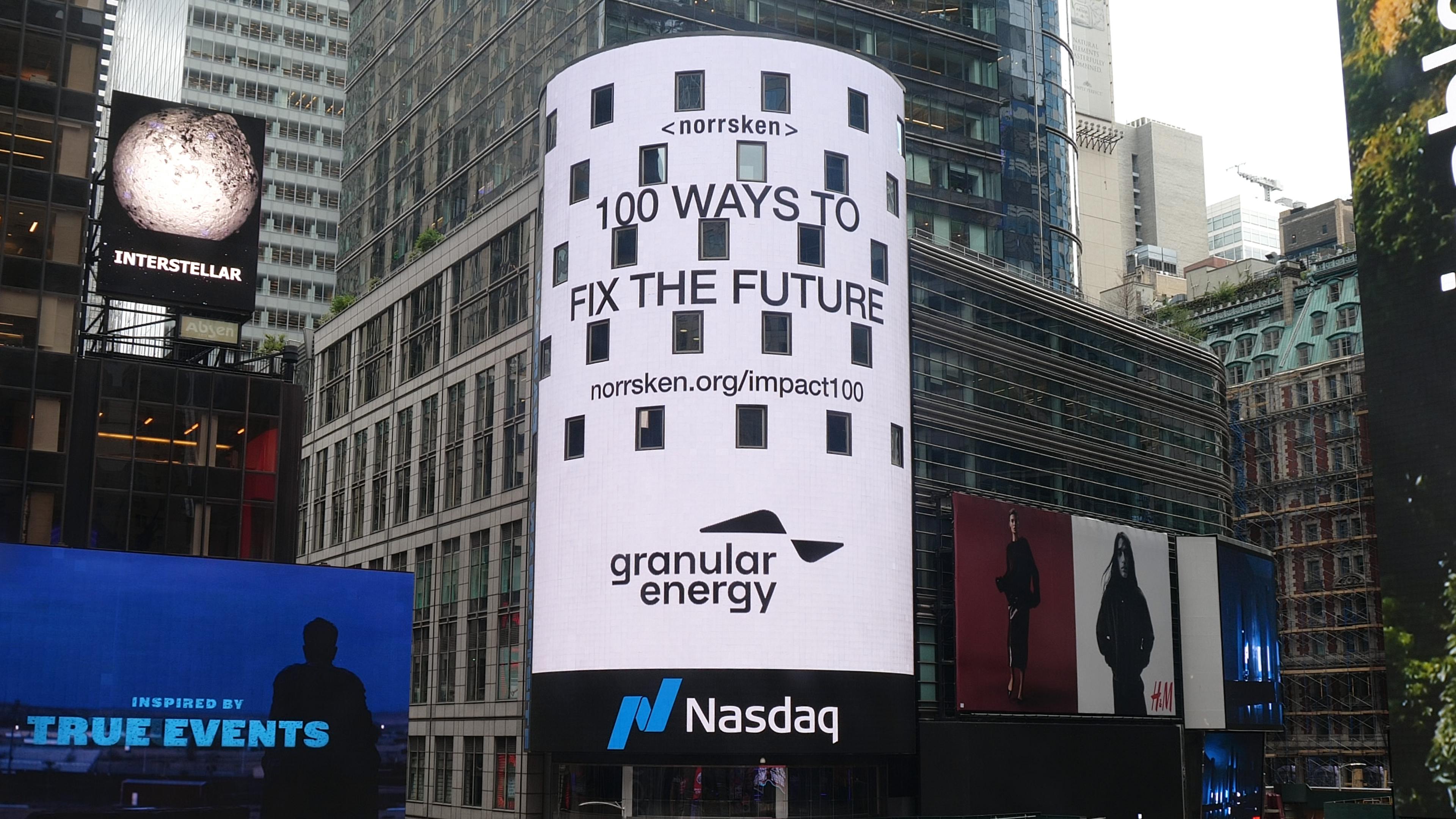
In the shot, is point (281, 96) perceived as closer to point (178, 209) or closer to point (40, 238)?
point (178, 209)


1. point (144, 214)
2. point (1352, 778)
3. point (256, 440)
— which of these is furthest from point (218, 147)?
point (1352, 778)

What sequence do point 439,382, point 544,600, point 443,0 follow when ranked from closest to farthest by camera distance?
point 544,600 < point 439,382 < point 443,0

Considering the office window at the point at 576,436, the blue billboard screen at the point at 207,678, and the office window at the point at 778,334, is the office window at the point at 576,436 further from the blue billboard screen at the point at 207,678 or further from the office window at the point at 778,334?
the blue billboard screen at the point at 207,678

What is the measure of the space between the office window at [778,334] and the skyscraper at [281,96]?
388 ft

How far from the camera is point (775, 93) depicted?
2606 inches

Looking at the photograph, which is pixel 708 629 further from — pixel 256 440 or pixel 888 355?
pixel 256 440

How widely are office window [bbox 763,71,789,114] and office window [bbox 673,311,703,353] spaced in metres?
9.91

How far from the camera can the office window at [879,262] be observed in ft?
219

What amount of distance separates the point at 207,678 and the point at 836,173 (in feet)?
109

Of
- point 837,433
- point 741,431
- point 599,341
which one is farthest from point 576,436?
point 837,433

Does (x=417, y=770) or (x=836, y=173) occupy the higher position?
(x=836, y=173)

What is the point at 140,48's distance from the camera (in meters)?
189

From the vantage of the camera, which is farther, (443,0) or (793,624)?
(443,0)

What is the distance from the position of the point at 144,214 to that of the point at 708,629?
3025cm
